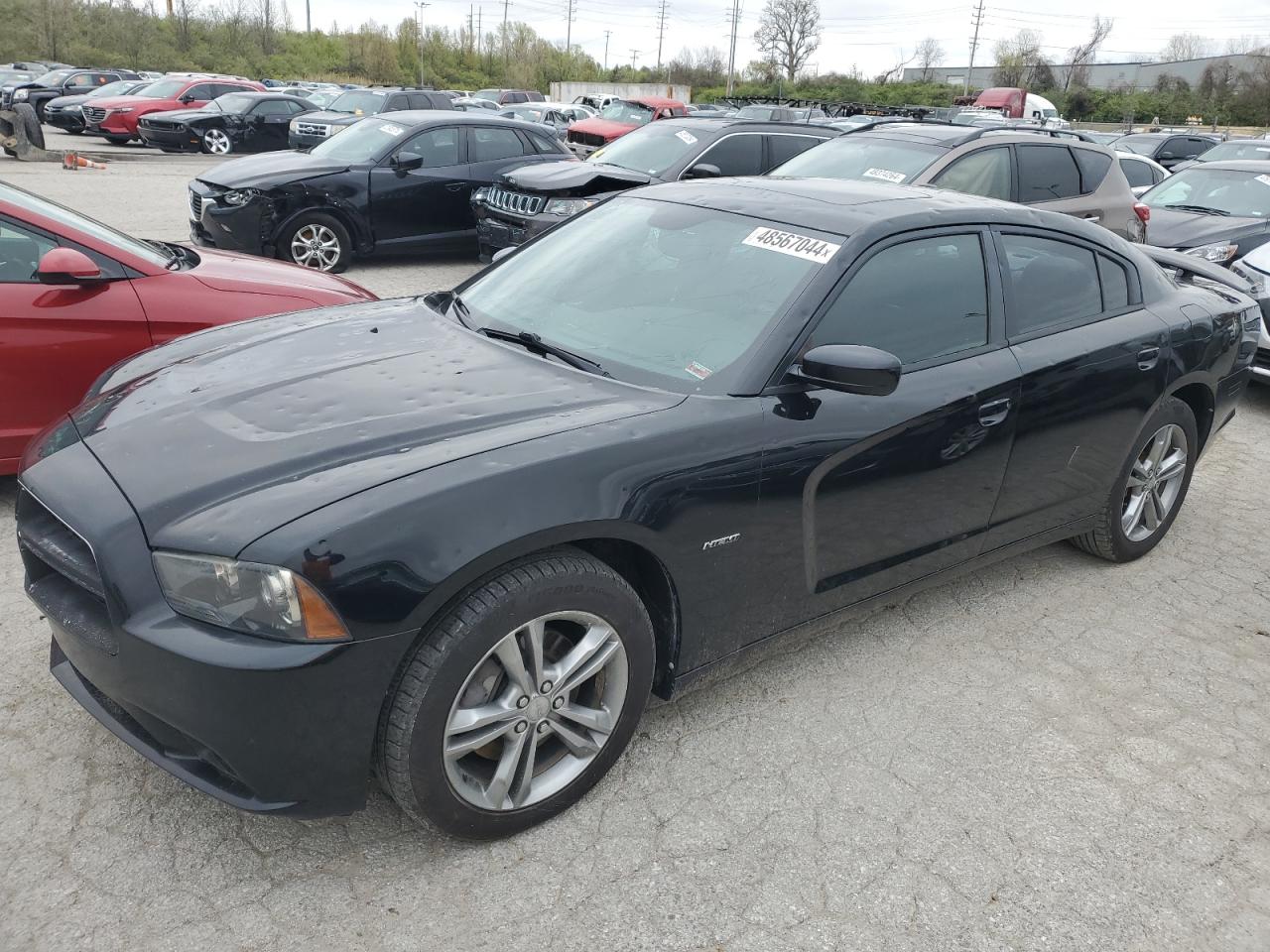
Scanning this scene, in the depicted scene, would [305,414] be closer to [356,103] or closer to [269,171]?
[269,171]

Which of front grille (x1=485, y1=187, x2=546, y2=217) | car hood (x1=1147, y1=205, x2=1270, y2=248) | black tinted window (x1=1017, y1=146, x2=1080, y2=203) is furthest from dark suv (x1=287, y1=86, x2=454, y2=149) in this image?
car hood (x1=1147, y1=205, x2=1270, y2=248)

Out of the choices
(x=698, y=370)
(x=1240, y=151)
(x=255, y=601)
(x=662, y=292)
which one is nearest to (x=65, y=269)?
(x=662, y=292)

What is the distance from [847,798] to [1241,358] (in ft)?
10.5

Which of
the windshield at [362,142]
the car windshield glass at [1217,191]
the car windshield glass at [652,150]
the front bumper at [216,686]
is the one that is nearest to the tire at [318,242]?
the windshield at [362,142]

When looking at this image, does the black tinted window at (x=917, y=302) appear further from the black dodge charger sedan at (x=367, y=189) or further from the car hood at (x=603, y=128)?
the car hood at (x=603, y=128)

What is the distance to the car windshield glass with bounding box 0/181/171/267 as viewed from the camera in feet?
14.6

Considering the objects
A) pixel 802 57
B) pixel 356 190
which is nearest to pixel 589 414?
pixel 356 190

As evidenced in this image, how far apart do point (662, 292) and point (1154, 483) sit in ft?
8.41

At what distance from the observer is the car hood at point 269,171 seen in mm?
8977

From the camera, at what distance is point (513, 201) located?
8.95 metres

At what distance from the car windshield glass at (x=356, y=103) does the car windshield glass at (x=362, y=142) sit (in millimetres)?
9960

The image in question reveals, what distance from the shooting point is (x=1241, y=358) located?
15.1ft

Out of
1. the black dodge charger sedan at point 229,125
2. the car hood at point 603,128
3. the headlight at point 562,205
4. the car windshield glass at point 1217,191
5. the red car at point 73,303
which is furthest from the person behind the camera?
the black dodge charger sedan at point 229,125

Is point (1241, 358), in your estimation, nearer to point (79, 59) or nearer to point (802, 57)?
point (79, 59)
